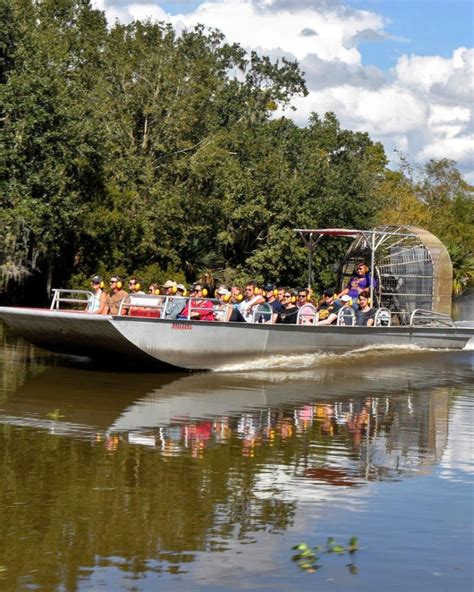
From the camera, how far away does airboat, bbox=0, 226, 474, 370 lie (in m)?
20.9

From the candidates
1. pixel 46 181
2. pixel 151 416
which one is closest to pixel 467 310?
pixel 46 181

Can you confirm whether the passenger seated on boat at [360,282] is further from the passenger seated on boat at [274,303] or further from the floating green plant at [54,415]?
the floating green plant at [54,415]

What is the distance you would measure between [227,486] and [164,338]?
32.6 ft

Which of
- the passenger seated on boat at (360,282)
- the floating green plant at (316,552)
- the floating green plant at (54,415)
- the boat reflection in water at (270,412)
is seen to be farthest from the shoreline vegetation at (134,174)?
the floating green plant at (316,552)

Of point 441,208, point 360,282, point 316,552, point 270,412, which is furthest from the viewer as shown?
point 441,208

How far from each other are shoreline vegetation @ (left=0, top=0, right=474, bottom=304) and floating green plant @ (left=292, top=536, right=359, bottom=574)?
2781 cm

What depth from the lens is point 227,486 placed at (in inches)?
452

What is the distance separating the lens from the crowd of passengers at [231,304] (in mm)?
21969

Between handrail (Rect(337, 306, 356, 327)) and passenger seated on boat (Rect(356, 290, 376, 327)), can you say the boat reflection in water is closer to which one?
handrail (Rect(337, 306, 356, 327))

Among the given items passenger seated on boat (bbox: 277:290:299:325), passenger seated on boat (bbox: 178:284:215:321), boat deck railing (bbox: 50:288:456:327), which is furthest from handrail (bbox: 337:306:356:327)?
passenger seated on boat (bbox: 178:284:215:321)

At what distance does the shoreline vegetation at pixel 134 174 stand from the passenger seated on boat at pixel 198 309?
1386 centimetres

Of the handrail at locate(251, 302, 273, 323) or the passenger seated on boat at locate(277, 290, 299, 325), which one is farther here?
the passenger seated on boat at locate(277, 290, 299, 325)

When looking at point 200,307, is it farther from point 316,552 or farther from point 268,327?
point 316,552

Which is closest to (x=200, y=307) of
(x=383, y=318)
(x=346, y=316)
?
(x=346, y=316)
